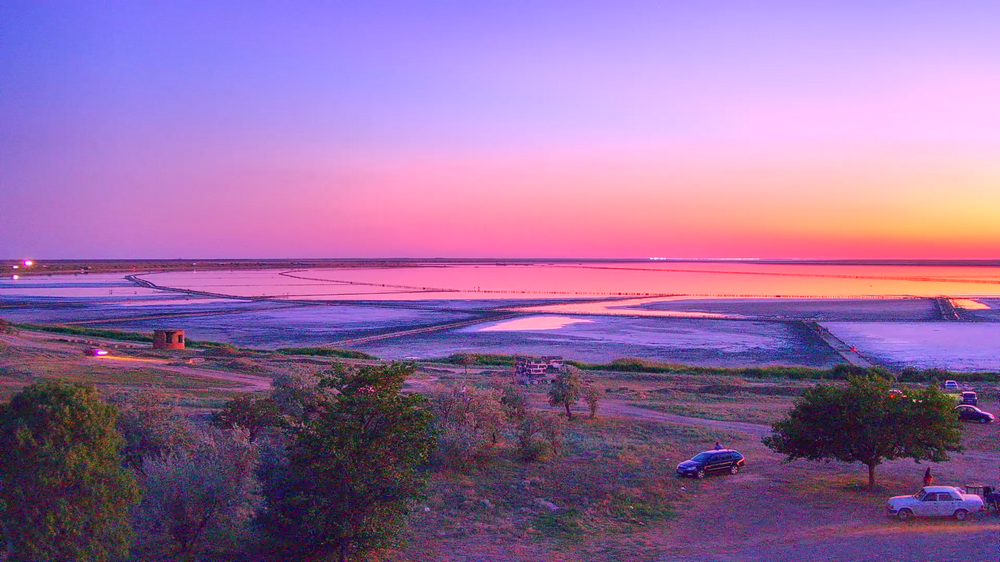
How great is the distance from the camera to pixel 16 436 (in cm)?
1077

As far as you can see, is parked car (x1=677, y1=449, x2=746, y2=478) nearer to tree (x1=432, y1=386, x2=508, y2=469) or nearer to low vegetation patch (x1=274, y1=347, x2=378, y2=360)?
tree (x1=432, y1=386, x2=508, y2=469)

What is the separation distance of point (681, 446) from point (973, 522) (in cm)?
930

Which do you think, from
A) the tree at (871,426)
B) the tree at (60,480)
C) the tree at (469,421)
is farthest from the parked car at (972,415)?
the tree at (60,480)

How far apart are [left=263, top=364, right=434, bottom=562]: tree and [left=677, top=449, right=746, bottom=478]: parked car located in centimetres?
973

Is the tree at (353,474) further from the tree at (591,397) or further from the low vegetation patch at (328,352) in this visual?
the low vegetation patch at (328,352)

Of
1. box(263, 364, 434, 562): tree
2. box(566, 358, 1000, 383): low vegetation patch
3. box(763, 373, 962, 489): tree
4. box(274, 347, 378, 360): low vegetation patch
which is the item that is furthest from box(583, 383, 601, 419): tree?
box(274, 347, 378, 360): low vegetation patch

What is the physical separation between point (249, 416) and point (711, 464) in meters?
12.9

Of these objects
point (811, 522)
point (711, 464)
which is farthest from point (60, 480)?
point (711, 464)

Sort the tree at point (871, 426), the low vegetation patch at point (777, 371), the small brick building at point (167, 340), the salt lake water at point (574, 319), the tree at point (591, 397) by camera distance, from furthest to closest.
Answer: the salt lake water at point (574, 319)
the small brick building at point (167, 340)
the low vegetation patch at point (777, 371)
the tree at point (591, 397)
the tree at point (871, 426)

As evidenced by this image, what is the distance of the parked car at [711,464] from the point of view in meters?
20.5

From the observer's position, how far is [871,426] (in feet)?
61.9

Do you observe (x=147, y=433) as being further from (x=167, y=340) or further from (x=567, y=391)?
(x=167, y=340)

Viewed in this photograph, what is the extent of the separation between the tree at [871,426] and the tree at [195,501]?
1384 centimetres

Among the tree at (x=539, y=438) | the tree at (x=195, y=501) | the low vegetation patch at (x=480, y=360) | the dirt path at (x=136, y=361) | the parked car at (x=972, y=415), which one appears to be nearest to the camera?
the tree at (x=195, y=501)
